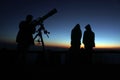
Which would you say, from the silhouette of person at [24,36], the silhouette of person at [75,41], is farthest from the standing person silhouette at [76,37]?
the silhouette of person at [24,36]

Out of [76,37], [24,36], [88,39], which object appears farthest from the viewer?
[88,39]

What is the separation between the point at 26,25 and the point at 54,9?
2.73 meters

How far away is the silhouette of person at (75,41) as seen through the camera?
11.8 m

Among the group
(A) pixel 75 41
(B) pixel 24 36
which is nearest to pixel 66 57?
(A) pixel 75 41

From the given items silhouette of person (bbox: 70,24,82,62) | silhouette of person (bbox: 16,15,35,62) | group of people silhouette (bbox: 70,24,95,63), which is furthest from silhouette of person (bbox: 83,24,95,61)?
silhouette of person (bbox: 16,15,35,62)

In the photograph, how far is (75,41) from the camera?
11.9 metres

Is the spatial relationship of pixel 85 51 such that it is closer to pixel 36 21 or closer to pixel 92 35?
pixel 92 35

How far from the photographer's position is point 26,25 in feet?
27.5

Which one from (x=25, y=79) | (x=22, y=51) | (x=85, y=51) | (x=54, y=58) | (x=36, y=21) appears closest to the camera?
(x=25, y=79)

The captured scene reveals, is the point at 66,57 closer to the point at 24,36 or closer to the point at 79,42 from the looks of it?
the point at 79,42

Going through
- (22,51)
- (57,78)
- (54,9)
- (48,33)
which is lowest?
(57,78)

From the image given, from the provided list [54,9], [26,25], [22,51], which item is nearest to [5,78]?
[22,51]

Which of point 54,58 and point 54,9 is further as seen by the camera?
point 54,58

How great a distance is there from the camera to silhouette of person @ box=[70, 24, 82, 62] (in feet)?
38.6
